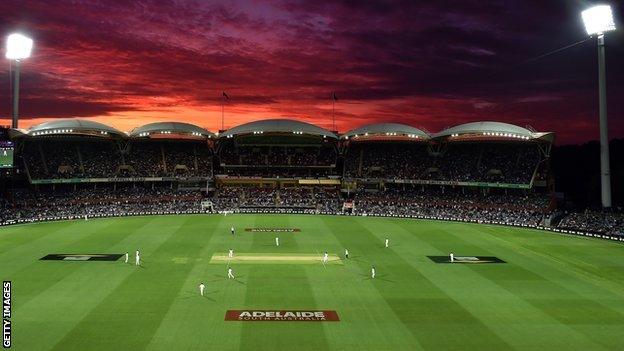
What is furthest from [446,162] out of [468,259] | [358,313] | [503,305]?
[358,313]

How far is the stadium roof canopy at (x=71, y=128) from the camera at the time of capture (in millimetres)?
71375

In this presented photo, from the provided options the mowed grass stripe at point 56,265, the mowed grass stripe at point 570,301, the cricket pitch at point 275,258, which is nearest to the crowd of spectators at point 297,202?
the mowed grass stripe at point 56,265

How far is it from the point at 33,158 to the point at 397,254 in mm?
57445

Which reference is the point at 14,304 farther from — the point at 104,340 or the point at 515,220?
the point at 515,220

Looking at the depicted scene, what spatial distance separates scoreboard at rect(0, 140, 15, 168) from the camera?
53.9 m

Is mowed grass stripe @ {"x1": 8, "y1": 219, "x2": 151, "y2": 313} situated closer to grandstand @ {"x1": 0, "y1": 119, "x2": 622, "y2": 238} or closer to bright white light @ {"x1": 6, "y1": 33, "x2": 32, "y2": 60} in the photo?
grandstand @ {"x1": 0, "y1": 119, "x2": 622, "y2": 238}

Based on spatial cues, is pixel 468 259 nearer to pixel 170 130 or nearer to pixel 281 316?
pixel 281 316

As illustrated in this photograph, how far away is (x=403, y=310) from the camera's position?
88.2 ft

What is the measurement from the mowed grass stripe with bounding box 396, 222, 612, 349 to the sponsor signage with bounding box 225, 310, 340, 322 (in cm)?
752

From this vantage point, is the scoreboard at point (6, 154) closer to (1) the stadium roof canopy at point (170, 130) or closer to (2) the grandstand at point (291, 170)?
(2) the grandstand at point (291, 170)

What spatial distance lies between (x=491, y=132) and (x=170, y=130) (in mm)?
46681

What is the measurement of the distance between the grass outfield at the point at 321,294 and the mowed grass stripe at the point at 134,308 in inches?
3.3

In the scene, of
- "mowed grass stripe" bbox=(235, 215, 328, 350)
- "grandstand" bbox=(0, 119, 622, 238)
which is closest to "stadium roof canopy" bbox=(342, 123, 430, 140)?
"grandstand" bbox=(0, 119, 622, 238)

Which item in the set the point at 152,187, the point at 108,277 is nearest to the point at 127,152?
the point at 152,187
